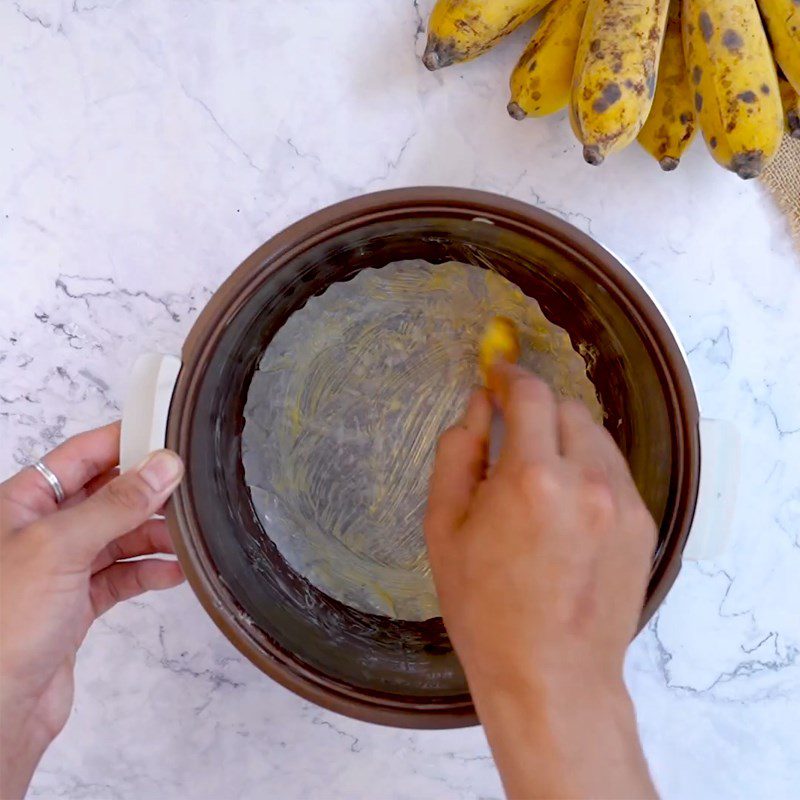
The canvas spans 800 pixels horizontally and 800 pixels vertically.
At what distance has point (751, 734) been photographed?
597 mm

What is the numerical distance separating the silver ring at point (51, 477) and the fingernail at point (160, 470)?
0.11m

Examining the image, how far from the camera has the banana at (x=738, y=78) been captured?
465 mm

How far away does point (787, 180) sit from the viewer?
1.82 ft

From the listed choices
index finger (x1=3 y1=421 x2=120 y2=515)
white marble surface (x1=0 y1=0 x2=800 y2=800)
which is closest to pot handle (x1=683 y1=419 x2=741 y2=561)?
white marble surface (x1=0 y1=0 x2=800 y2=800)

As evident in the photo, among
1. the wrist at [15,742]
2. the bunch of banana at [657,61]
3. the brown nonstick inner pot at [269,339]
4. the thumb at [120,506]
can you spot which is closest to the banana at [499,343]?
the brown nonstick inner pot at [269,339]

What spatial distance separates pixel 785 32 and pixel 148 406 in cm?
43

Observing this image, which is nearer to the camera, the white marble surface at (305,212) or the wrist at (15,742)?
the wrist at (15,742)

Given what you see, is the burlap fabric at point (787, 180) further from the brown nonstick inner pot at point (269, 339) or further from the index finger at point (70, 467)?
the index finger at point (70, 467)

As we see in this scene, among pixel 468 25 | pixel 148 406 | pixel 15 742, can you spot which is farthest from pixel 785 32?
pixel 15 742

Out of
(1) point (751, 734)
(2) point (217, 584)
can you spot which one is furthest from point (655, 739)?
(2) point (217, 584)

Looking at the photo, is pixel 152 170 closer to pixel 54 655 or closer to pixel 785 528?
pixel 54 655

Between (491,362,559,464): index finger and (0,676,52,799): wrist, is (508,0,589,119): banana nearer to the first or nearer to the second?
(491,362,559,464): index finger

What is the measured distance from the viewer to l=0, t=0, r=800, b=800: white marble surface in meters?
0.56

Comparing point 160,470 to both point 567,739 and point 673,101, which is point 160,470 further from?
point 673,101
